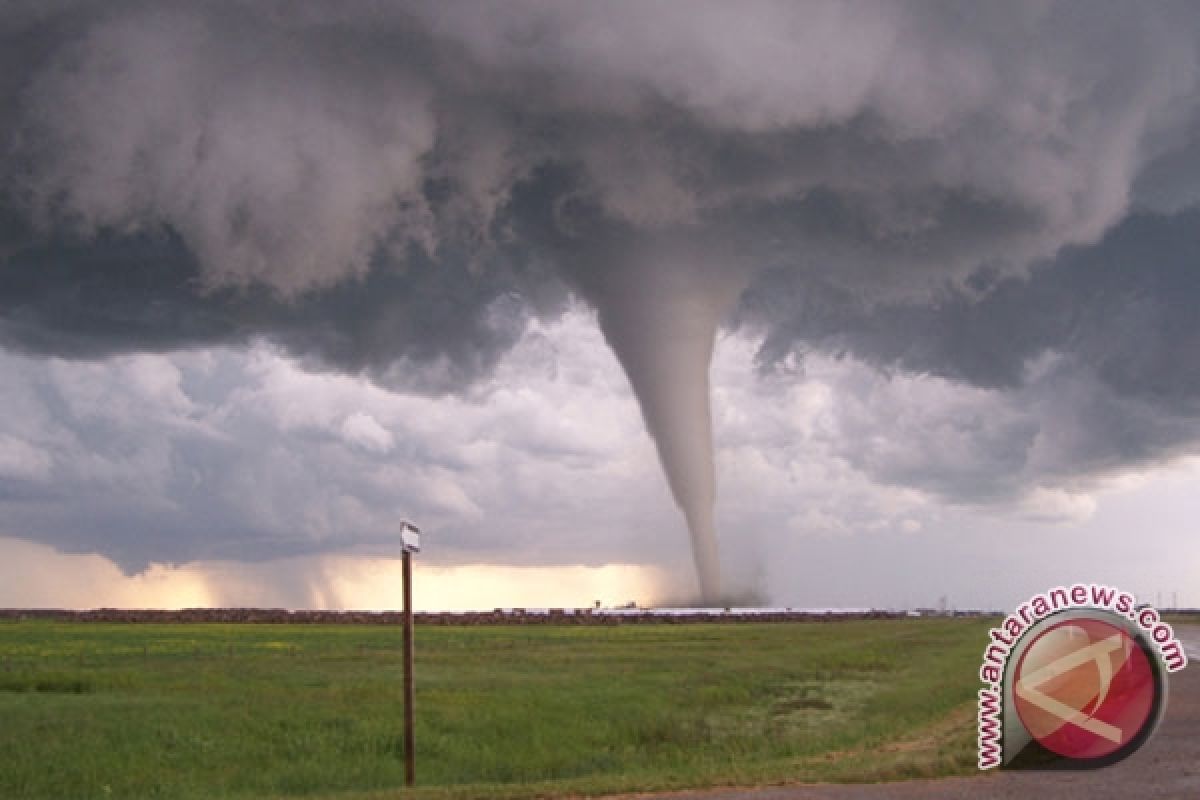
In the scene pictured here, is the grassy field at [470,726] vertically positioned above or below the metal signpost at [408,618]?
below

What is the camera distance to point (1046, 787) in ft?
54.0

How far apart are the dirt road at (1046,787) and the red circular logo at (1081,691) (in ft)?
3.40

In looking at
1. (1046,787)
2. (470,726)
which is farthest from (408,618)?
(470,726)

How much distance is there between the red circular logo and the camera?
17.7 m

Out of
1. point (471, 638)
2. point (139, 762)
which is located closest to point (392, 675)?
point (139, 762)

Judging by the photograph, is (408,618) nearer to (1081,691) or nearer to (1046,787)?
(1046,787)

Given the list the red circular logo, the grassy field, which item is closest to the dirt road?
the red circular logo

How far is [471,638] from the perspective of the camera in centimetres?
8631

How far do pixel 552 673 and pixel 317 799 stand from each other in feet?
87.6

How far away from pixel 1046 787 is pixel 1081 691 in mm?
8087

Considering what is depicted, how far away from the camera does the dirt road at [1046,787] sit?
15.8 m

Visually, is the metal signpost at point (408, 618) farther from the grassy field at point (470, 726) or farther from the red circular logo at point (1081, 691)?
the red circular logo at point (1081, 691)

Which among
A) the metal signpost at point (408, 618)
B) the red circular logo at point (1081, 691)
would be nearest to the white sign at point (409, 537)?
the metal signpost at point (408, 618)

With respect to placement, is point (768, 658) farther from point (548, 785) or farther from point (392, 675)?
point (548, 785)
